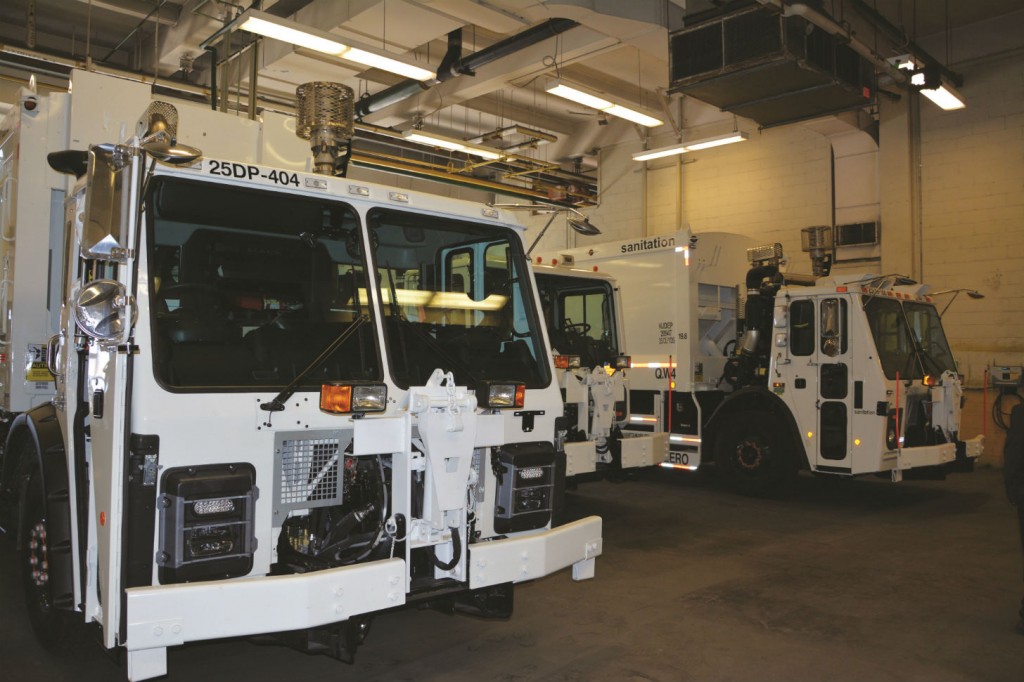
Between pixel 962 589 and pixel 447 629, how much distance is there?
12.1ft

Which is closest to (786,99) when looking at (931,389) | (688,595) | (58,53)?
(931,389)

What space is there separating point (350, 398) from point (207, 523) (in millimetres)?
736

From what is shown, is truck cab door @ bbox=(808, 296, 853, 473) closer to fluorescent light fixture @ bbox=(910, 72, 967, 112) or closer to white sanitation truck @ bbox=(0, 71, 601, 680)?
fluorescent light fixture @ bbox=(910, 72, 967, 112)

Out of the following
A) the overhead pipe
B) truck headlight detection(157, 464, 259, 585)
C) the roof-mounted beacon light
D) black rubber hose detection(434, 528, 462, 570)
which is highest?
the overhead pipe

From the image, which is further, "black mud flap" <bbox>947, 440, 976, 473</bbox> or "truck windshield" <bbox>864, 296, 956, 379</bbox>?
"black mud flap" <bbox>947, 440, 976, 473</bbox>

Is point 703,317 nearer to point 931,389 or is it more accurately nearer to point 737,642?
point 931,389

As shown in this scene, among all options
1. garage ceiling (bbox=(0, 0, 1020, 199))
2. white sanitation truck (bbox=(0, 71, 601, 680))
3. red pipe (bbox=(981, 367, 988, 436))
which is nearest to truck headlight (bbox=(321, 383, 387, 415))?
white sanitation truck (bbox=(0, 71, 601, 680))

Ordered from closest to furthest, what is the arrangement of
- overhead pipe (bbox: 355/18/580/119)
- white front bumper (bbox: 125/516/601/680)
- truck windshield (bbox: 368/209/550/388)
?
white front bumper (bbox: 125/516/601/680), truck windshield (bbox: 368/209/550/388), overhead pipe (bbox: 355/18/580/119)

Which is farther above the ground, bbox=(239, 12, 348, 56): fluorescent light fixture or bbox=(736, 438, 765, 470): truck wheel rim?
bbox=(239, 12, 348, 56): fluorescent light fixture

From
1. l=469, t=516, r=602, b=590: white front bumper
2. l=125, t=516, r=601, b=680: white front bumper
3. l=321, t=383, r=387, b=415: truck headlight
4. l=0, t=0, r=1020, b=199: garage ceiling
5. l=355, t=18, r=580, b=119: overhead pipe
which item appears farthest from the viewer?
l=355, t=18, r=580, b=119: overhead pipe

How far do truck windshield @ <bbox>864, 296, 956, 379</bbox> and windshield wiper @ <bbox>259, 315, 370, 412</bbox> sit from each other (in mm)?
6611

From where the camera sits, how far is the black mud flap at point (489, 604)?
13.2 feet

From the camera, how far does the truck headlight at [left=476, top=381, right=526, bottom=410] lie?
3.72 meters

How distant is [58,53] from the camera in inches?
417
